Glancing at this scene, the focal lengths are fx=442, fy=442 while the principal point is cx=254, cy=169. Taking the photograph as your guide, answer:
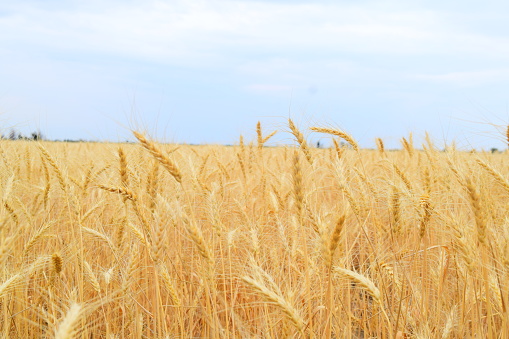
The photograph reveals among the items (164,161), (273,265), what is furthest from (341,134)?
(164,161)

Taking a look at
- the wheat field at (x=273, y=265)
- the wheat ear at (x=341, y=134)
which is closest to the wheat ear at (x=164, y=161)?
the wheat field at (x=273, y=265)

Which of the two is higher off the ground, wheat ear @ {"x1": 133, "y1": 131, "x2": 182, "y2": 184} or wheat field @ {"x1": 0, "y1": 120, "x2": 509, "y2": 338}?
wheat ear @ {"x1": 133, "y1": 131, "x2": 182, "y2": 184}

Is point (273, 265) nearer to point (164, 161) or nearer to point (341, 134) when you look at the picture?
point (341, 134)

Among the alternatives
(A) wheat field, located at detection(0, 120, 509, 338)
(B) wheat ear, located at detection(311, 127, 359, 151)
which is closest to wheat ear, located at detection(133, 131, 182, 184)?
(A) wheat field, located at detection(0, 120, 509, 338)

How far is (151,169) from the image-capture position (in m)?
2.27

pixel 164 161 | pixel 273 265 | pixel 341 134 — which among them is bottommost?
pixel 273 265

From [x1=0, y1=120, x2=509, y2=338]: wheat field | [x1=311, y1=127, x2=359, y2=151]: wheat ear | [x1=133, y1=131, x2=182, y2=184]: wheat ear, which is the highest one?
[x1=311, y1=127, x2=359, y2=151]: wheat ear

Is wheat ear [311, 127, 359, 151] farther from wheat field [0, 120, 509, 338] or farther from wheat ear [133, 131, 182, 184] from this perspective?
wheat ear [133, 131, 182, 184]

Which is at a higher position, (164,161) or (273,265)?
(164,161)

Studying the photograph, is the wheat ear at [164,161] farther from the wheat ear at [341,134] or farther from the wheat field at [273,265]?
the wheat ear at [341,134]

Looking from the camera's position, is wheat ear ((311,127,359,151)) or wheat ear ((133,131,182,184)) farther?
wheat ear ((311,127,359,151))

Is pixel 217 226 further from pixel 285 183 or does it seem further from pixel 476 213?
pixel 285 183

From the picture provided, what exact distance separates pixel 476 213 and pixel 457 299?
108 cm

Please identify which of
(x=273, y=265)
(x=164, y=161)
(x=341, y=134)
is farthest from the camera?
(x=341, y=134)
